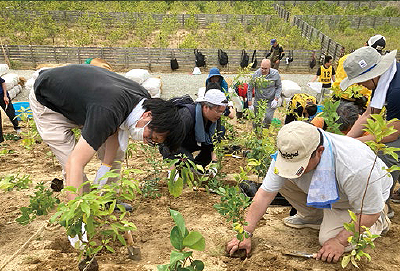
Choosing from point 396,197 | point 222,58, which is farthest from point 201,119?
point 222,58

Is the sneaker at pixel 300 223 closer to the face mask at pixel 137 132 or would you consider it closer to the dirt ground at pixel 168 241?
the dirt ground at pixel 168 241

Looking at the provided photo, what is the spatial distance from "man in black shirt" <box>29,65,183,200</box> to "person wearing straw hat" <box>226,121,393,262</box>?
697mm

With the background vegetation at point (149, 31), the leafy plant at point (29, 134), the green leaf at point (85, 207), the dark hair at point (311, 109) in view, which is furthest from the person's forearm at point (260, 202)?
the background vegetation at point (149, 31)

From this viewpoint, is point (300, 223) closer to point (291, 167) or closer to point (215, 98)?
point (291, 167)

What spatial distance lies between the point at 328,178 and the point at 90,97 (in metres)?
1.48

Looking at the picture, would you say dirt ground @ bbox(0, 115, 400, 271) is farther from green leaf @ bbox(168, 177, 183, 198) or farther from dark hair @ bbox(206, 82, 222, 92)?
dark hair @ bbox(206, 82, 222, 92)

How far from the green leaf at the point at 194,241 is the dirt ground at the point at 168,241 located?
794 mm

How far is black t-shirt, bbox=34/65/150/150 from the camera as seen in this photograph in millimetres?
1970

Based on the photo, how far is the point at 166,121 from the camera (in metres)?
2.11

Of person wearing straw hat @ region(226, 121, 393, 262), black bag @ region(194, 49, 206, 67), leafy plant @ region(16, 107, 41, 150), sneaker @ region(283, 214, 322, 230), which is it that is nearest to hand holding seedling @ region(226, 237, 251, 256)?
person wearing straw hat @ region(226, 121, 393, 262)

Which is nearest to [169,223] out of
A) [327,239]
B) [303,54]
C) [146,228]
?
[146,228]

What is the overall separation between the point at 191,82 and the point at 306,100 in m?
5.25

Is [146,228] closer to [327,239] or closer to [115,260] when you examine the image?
[115,260]

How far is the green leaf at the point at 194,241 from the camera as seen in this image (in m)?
1.40
